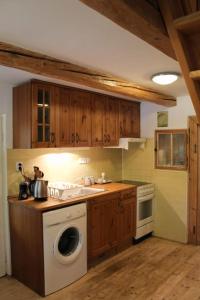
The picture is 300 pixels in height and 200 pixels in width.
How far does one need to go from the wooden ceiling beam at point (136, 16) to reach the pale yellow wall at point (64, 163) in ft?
7.22

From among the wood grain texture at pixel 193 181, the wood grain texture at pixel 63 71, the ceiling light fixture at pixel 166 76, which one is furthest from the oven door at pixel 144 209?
the ceiling light fixture at pixel 166 76

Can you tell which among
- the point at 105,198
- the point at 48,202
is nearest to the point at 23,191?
the point at 48,202

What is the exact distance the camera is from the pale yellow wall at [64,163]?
3.12 meters

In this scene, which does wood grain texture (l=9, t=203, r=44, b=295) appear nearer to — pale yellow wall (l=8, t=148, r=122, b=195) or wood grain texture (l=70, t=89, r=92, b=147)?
pale yellow wall (l=8, t=148, r=122, b=195)

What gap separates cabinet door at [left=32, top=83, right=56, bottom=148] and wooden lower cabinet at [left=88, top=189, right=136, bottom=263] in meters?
0.97

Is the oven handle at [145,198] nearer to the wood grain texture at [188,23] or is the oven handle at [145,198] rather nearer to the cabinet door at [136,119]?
the cabinet door at [136,119]

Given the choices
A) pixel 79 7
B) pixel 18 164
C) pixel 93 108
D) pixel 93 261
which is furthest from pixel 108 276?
pixel 79 7

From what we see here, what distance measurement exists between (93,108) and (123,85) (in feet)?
2.34

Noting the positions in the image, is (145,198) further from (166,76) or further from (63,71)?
(63,71)

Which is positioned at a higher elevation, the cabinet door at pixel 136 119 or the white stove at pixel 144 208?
the cabinet door at pixel 136 119

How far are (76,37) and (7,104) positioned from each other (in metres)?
1.63

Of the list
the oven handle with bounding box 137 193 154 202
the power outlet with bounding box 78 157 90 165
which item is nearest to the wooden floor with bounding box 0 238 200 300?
the oven handle with bounding box 137 193 154 202

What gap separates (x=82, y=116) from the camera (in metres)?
3.44

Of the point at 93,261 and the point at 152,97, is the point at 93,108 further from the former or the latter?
the point at 93,261
